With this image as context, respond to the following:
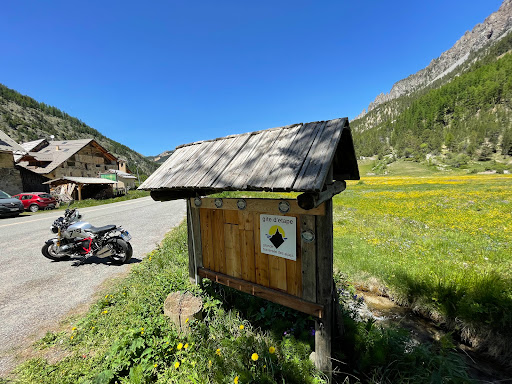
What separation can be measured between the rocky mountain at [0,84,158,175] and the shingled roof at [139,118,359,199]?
78924mm

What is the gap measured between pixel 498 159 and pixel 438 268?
9316 centimetres

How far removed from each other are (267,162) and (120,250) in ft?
21.4

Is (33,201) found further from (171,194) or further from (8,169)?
(171,194)

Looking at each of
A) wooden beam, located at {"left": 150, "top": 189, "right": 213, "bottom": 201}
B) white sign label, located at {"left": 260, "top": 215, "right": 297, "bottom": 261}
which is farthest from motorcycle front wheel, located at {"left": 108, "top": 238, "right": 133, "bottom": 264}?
white sign label, located at {"left": 260, "top": 215, "right": 297, "bottom": 261}

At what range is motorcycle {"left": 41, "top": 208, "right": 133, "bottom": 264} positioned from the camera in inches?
270

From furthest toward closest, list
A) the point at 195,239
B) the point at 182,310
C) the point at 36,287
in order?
the point at 36,287 < the point at 195,239 < the point at 182,310

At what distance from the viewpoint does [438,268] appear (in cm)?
562

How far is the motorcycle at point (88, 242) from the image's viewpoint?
6852mm

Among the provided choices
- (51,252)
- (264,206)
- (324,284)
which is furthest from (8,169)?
(324,284)

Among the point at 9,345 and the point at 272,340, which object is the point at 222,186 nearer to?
the point at 272,340

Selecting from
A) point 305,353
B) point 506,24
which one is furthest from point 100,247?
point 506,24

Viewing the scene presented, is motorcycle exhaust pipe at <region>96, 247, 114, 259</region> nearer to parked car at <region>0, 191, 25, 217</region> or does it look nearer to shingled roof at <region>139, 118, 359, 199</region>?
shingled roof at <region>139, 118, 359, 199</region>

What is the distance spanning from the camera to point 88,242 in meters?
7.00

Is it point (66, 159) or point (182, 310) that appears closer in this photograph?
point (182, 310)
